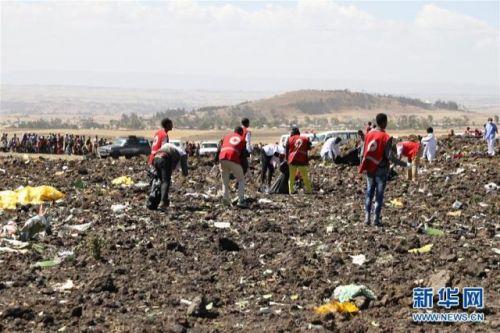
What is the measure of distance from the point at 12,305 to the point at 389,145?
19.5 feet

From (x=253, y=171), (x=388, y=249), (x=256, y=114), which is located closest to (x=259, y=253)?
(x=388, y=249)

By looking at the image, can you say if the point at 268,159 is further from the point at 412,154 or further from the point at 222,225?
the point at 222,225

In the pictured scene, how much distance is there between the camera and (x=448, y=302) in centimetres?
743

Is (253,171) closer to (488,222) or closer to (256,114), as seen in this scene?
(488,222)

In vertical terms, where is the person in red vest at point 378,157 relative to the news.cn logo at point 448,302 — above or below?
above

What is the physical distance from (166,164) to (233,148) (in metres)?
1.28

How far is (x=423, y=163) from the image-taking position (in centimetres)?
2277

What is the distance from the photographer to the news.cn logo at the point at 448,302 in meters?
7.05

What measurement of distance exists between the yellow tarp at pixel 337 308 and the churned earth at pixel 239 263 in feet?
0.39

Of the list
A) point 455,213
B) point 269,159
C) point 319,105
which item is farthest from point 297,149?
point 319,105

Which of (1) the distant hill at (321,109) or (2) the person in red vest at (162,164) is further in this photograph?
(1) the distant hill at (321,109)

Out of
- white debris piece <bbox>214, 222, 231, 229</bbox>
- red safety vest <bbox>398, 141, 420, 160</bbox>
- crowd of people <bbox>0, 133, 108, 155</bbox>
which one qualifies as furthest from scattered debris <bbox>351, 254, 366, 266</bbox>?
crowd of people <bbox>0, 133, 108, 155</bbox>

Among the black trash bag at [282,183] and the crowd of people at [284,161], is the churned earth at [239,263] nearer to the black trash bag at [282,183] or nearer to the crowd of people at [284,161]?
the crowd of people at [284,161]

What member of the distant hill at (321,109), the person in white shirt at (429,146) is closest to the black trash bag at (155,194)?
the person in white shirt at (429,146)
